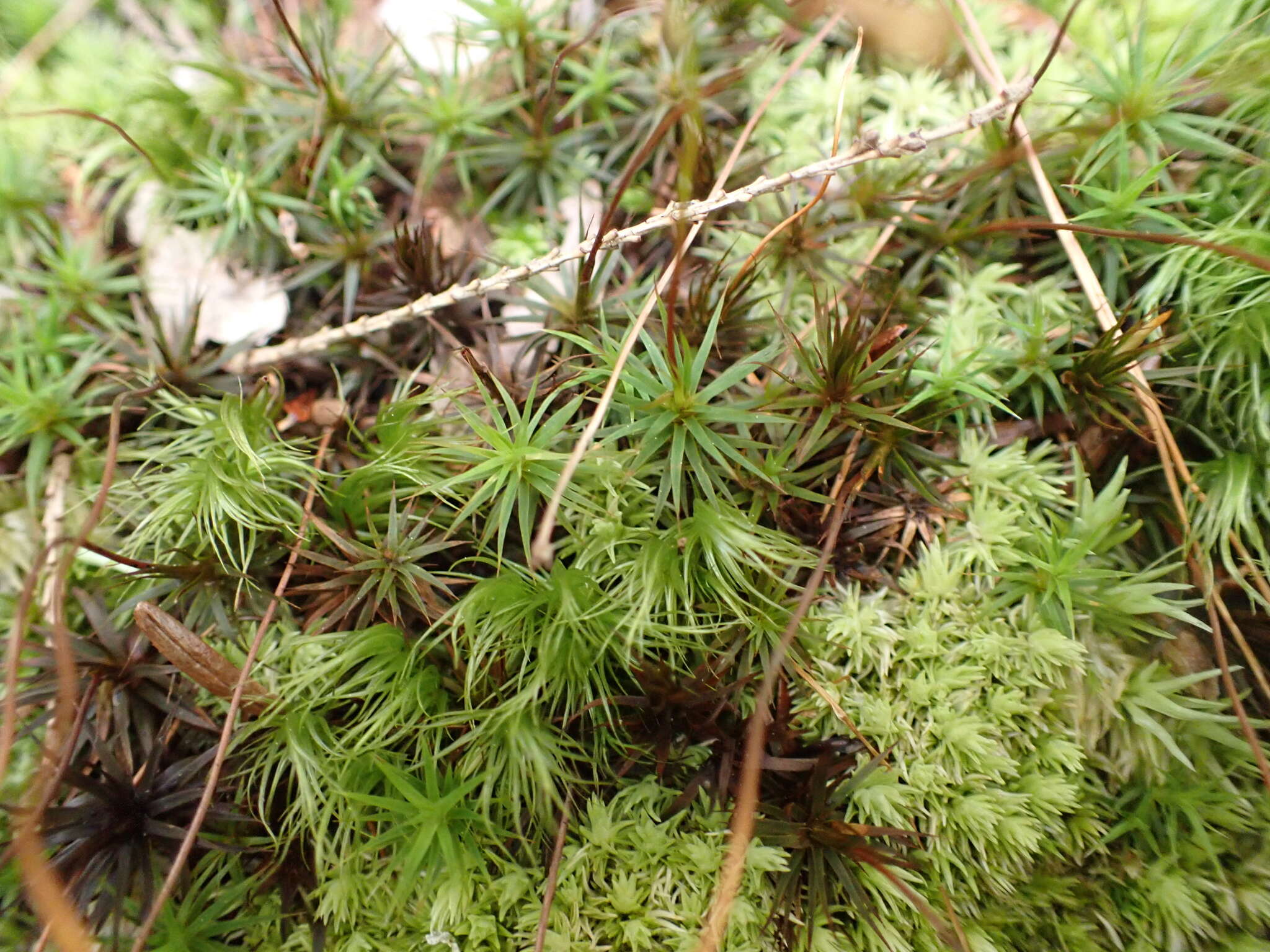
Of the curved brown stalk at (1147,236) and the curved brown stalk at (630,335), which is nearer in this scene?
the curved brown stalk at (630,335)

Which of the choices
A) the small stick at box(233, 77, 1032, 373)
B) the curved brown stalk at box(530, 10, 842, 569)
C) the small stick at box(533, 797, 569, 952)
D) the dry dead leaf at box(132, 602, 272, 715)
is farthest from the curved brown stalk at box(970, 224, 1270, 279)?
the dry dead leaf at box(132, 602, 272, 715)

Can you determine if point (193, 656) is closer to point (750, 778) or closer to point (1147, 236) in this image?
point (750, 778)

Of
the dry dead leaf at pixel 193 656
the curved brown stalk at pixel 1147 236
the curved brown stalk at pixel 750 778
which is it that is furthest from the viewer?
the dry dead leaf at pixel 193 656

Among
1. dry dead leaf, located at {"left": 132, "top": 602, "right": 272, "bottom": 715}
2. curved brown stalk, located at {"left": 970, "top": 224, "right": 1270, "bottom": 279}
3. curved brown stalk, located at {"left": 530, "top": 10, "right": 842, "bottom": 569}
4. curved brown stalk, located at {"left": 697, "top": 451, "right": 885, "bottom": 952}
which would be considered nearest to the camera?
curved brown stalk, located at {"left": 530, "top": 10, "right": 842, "bottom": 569}

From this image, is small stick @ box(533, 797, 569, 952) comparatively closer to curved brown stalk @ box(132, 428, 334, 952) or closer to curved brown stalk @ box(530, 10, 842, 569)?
curved brown stalk @ box(530, 10, 842, 569)

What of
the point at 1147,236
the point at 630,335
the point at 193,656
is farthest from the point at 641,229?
the point at 193,656

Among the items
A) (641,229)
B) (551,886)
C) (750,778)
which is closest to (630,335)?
(641,229)

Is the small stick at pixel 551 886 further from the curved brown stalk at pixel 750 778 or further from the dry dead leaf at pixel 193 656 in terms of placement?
the dry dead leaf at pixel 193 656

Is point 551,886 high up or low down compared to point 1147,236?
down

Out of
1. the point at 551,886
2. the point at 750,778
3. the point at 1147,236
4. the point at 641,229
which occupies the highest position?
the point at 641,229

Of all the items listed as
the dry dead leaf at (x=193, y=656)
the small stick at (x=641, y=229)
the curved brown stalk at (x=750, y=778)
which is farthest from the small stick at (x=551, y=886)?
the small stick at (x=641, y=229)

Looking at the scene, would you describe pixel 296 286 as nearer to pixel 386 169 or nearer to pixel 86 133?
pixel 386 169

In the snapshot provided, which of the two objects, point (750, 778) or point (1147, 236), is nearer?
point (750, 778)
